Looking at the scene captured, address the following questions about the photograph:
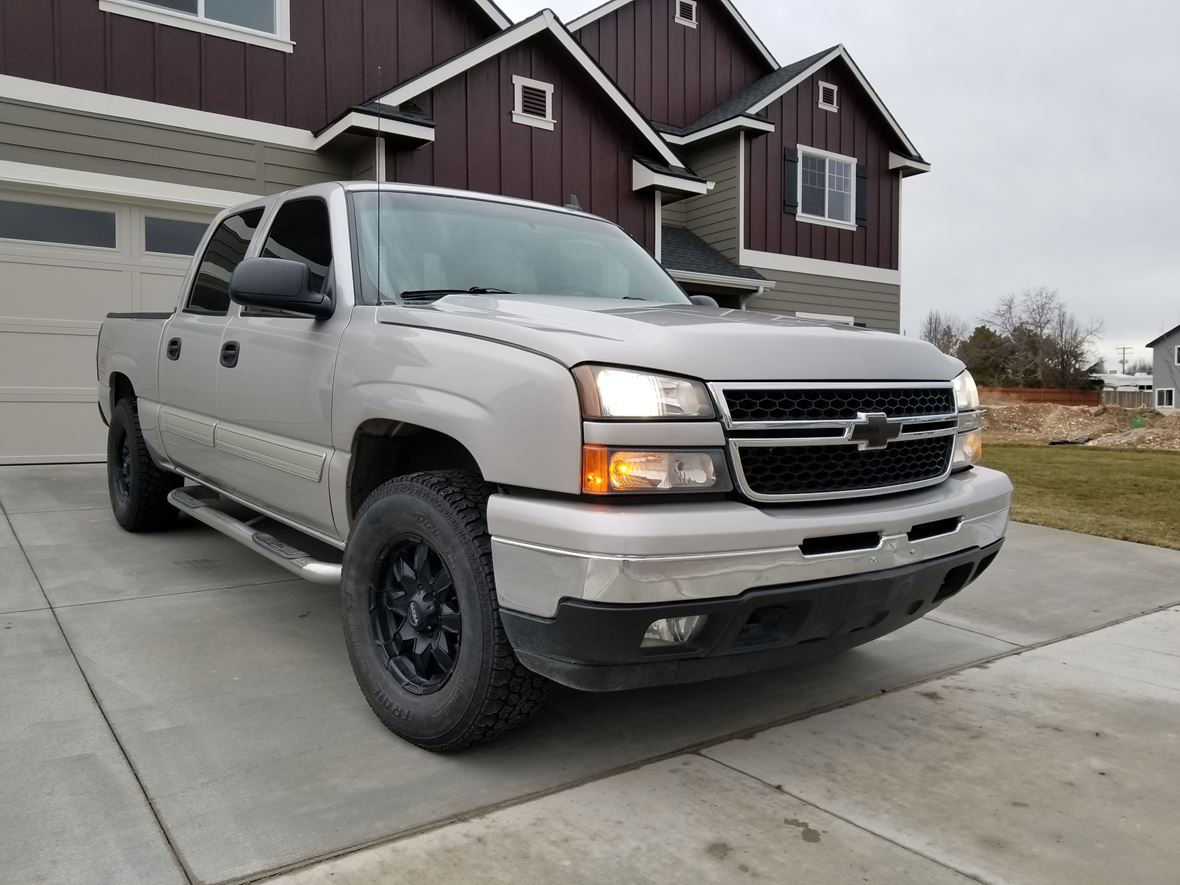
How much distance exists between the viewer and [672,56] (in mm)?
16578

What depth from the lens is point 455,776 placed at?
2.75 meters

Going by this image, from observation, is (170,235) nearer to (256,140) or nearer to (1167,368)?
(256,140)

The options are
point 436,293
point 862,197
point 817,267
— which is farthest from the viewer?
point 862,197

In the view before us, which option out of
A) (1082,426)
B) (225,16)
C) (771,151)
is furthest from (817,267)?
(1082,426)

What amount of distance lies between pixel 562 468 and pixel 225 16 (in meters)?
9.42

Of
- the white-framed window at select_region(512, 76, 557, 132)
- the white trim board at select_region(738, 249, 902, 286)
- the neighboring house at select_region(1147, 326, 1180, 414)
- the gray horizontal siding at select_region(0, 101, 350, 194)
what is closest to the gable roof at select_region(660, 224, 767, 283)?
the white trim board at select_region(738, 249, 902, 286)

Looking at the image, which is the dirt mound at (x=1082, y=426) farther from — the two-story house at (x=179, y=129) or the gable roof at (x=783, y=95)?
the two-story house at (x=179, y=129)

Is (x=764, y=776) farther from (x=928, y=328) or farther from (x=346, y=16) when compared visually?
(x=928, y=328)

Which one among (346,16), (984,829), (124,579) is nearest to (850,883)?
(984,829)

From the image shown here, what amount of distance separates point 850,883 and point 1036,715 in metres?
1.54

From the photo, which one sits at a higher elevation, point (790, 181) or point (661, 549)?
point (790, 181)

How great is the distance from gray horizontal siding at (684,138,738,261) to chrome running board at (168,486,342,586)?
11.7 m

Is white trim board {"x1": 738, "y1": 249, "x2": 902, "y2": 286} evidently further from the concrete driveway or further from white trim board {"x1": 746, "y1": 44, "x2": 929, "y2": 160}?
the concrete driveway

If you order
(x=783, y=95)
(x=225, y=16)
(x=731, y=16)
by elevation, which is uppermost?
(x=731, y=16)
